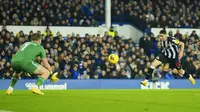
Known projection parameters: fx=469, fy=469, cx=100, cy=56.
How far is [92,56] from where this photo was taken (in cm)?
2381

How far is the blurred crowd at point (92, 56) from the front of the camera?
22891 millimetres

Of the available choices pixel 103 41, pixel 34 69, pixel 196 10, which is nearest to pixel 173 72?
pixel 103 41

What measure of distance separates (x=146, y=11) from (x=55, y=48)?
853cm

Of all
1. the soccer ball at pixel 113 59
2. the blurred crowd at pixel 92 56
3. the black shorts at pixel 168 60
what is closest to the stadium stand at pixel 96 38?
the blurred crowd at pixel 92 56

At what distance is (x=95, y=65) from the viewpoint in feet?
77.3

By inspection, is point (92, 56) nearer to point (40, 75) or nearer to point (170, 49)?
point (170, 49)

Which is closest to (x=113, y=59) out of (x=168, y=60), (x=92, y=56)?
(x=92, y=56)

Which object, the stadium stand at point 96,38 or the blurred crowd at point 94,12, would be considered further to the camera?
the blurred crowd at point 94,12

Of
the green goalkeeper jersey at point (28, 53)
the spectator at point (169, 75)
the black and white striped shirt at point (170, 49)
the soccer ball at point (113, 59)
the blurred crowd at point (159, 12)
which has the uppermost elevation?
the blurred crowd at point (159, 12)

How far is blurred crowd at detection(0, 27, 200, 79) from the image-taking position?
75.1ft

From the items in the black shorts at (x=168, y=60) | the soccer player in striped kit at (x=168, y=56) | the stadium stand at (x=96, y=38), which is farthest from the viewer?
the stadium stand at (x=96, y=38)

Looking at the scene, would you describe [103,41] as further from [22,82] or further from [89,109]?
[89,109]

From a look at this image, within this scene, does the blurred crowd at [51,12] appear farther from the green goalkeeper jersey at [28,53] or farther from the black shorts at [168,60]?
the green goalkeeper jersey at [28,53]

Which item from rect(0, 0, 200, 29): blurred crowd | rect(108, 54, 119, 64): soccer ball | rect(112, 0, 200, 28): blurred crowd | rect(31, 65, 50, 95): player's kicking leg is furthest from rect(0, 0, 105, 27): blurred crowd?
rect(31, 65, 50, 95): player's kicking leg
